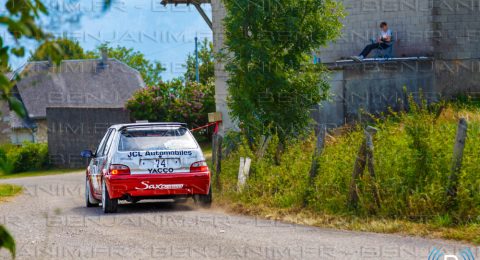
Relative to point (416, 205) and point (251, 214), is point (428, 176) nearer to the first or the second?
point (416, 205)

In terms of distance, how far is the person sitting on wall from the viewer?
2635 centimetres

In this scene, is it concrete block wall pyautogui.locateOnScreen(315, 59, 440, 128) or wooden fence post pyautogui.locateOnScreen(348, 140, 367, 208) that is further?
concrete block wall pyautogui.locateOnScreen(315, 59, 440, 128)

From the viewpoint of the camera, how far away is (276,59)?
19484mm

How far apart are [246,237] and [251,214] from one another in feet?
10.7

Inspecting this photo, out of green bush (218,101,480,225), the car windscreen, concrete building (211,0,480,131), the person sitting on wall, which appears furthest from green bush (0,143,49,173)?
green bush (218,101,480,225)

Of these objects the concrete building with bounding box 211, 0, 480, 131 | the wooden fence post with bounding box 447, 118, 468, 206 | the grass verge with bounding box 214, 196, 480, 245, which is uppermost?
the concrete building with bounding box 211, 0, 480, 131

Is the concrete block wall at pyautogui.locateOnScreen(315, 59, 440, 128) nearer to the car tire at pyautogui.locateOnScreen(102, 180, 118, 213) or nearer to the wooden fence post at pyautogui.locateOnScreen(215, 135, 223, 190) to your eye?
the wooden fence post at pyautogui.locateOnScreen(215, 135, 223, 190)

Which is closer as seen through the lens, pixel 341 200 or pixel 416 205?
pixel 416 205

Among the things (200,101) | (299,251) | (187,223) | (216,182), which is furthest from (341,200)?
(200,101)

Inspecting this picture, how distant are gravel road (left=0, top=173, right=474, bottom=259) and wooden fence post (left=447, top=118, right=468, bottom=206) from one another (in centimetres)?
145

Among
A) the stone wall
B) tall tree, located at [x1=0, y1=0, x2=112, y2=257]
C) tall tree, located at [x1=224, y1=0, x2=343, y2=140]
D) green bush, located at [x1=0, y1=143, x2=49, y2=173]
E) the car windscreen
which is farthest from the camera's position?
green bush, located at [x1=0, y1=143, x2=49, y2=173]

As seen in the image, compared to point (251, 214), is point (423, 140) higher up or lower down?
higher up

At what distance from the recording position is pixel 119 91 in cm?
7825

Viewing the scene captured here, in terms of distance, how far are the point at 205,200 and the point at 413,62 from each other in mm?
12922
